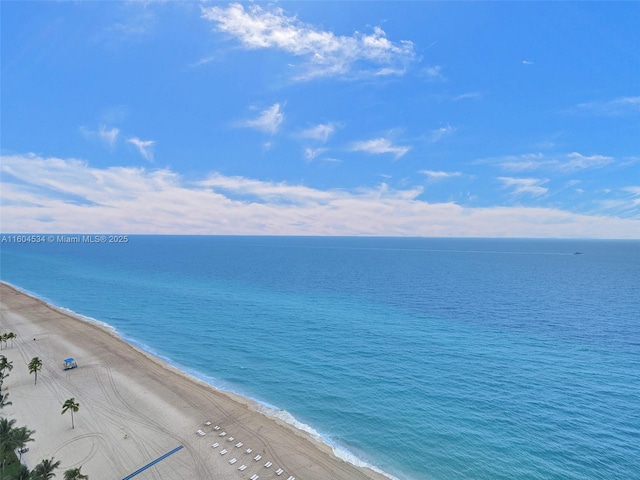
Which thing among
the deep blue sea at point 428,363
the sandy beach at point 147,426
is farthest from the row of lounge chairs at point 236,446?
the deep blue sea at point 428,363

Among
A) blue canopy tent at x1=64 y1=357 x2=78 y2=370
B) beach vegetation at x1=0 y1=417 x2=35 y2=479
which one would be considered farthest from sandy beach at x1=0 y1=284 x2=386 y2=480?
beach vegetation at x1=0 y1=417 x2=35 y2=479

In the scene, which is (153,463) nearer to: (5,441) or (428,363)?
(5,441)

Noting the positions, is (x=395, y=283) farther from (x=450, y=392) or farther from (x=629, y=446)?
(x=629, y=446)

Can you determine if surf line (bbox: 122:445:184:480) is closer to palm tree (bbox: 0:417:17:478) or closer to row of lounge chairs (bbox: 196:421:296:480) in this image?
row of lounge chairs (bbox: 196:421:296:480)

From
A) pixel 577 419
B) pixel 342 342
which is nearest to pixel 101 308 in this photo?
pixel 342 342

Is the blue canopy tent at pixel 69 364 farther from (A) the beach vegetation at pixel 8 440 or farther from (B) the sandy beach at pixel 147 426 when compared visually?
(A) the beach vegetation at pixel 8 440

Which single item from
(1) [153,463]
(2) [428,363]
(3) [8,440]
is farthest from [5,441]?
(2) [428,363]
